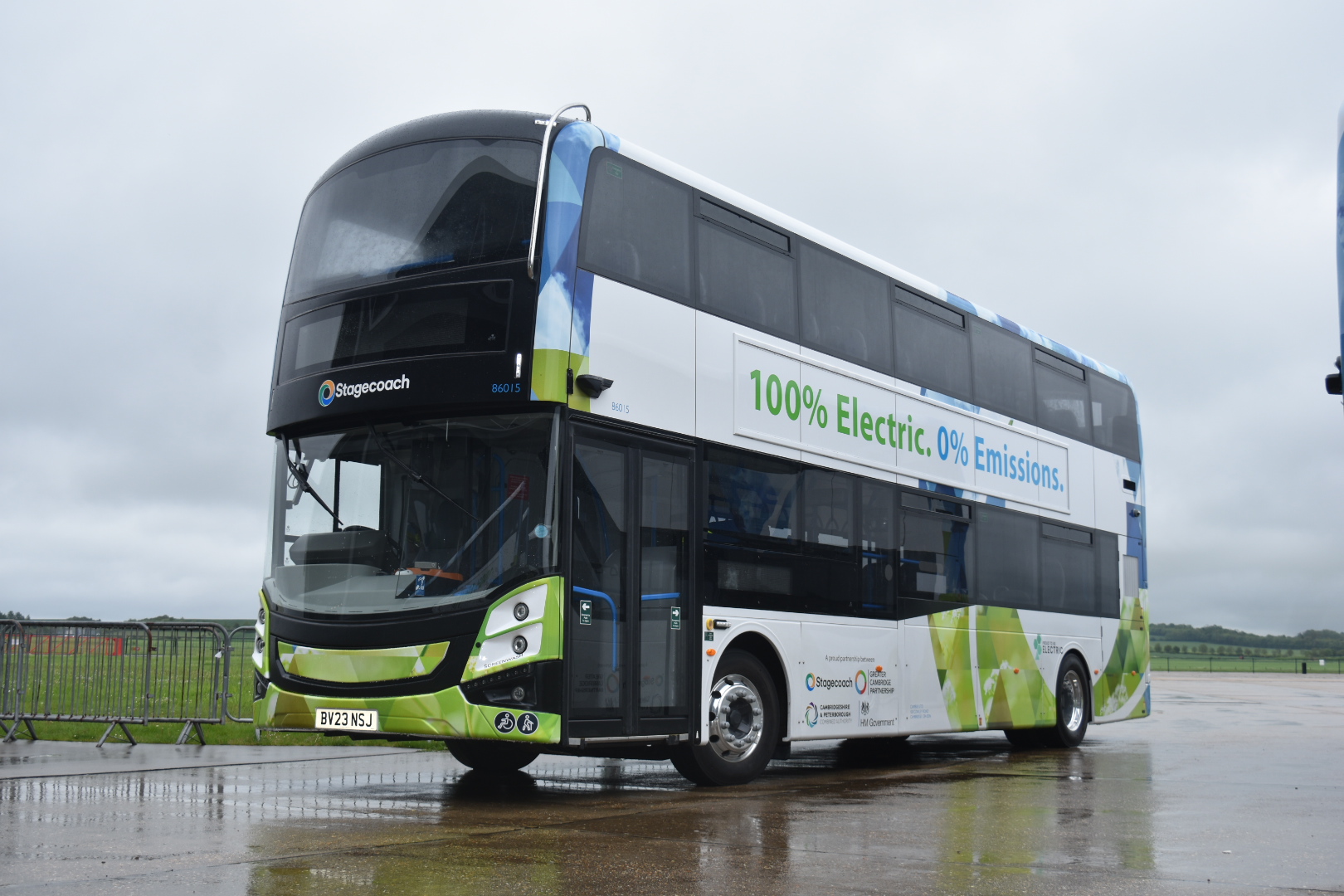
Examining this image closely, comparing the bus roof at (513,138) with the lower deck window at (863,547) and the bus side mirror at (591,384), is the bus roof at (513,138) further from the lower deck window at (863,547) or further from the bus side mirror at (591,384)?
the lower deck window at (863,547)

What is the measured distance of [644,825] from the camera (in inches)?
320

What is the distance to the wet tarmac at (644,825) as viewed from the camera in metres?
6.16

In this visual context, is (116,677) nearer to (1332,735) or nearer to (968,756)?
(968,756)

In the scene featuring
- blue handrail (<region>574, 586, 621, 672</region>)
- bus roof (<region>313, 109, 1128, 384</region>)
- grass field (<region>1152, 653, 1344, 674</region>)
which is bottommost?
grass field (<region>1152, 653, 1344, 674</region>)

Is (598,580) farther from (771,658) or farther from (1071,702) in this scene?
(1071,702)

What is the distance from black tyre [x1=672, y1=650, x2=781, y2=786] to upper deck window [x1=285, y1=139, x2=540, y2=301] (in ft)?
12.2

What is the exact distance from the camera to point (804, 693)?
453 inches

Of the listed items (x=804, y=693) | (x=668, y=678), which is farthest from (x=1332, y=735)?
(x=668, y=678)

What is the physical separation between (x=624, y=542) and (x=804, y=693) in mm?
2693

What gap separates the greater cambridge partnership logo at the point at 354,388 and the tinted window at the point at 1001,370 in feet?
24.0

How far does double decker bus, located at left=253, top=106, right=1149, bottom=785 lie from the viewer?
9180 mm

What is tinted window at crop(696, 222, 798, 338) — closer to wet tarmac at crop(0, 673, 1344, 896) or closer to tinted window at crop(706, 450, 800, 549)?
tinted window at crop(706, 450, 800, 549)

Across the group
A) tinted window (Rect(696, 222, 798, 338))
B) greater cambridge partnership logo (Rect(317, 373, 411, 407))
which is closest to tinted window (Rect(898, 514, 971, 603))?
tinted window (Rect(696, 222, 798, 338))

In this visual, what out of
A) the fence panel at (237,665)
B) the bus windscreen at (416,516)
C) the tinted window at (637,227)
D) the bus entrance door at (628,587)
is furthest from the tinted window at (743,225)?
the fence panel at (237,665)
